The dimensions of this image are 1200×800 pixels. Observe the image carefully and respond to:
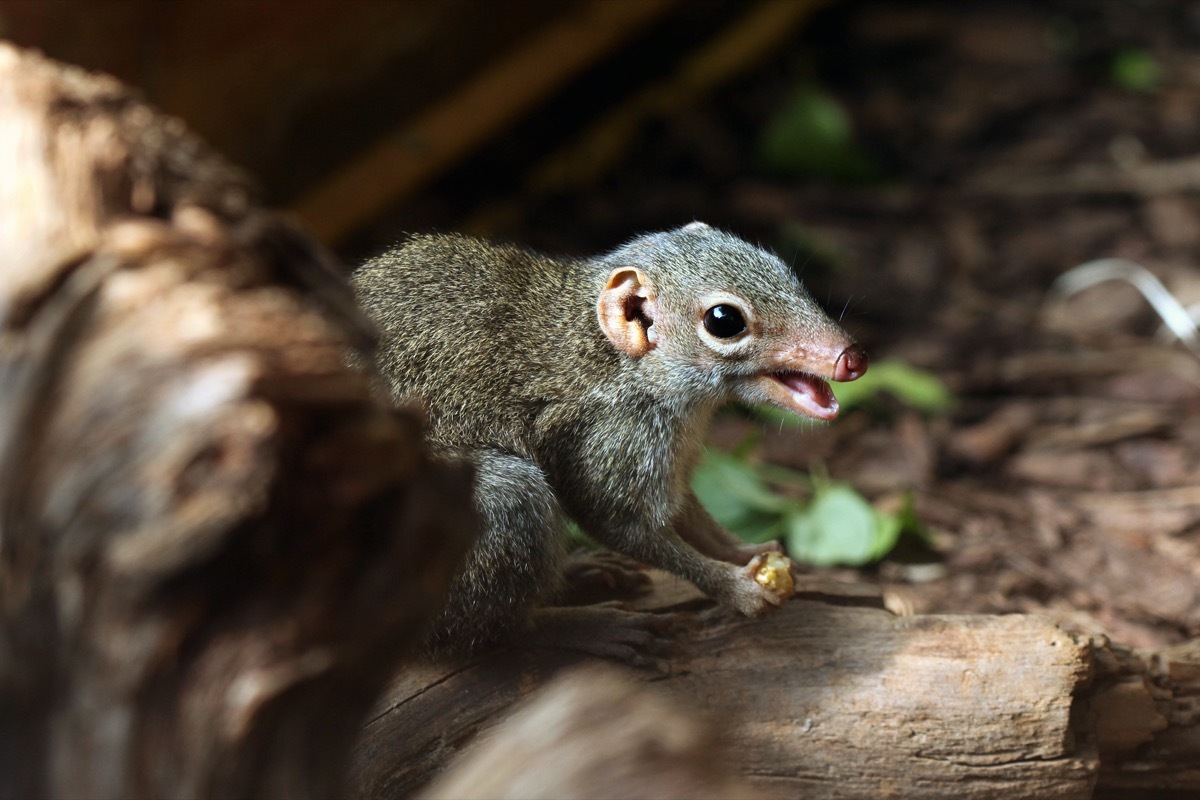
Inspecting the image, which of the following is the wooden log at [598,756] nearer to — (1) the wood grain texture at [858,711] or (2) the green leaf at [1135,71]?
(1) the wood grain texture at [858,711]

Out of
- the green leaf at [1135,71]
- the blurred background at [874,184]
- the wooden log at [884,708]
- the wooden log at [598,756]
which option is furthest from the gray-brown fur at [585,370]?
the green leaf at [1135,71]

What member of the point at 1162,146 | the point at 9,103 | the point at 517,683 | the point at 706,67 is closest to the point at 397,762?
the point at 517,683

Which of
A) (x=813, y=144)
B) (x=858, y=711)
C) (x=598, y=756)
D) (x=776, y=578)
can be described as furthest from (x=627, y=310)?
(x=813, y=144)

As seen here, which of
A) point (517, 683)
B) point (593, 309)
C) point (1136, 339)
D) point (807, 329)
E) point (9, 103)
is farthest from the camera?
point (1136, 339)

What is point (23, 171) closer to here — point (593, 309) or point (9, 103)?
point (9, 103)

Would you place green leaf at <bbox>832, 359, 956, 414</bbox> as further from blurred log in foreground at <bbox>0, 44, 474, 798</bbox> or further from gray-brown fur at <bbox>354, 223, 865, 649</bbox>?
blurred log in foreground at <bbox>0, 44, 474, 798</bbox>

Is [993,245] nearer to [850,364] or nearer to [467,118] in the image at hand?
[467,118]

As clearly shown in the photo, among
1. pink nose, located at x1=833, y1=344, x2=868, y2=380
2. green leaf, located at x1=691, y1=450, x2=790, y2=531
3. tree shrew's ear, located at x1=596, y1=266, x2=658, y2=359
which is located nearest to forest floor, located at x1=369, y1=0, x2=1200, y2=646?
green leaf, located at x1=691, y1=450, x2=790, y2=531

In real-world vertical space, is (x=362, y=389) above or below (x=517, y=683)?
above
